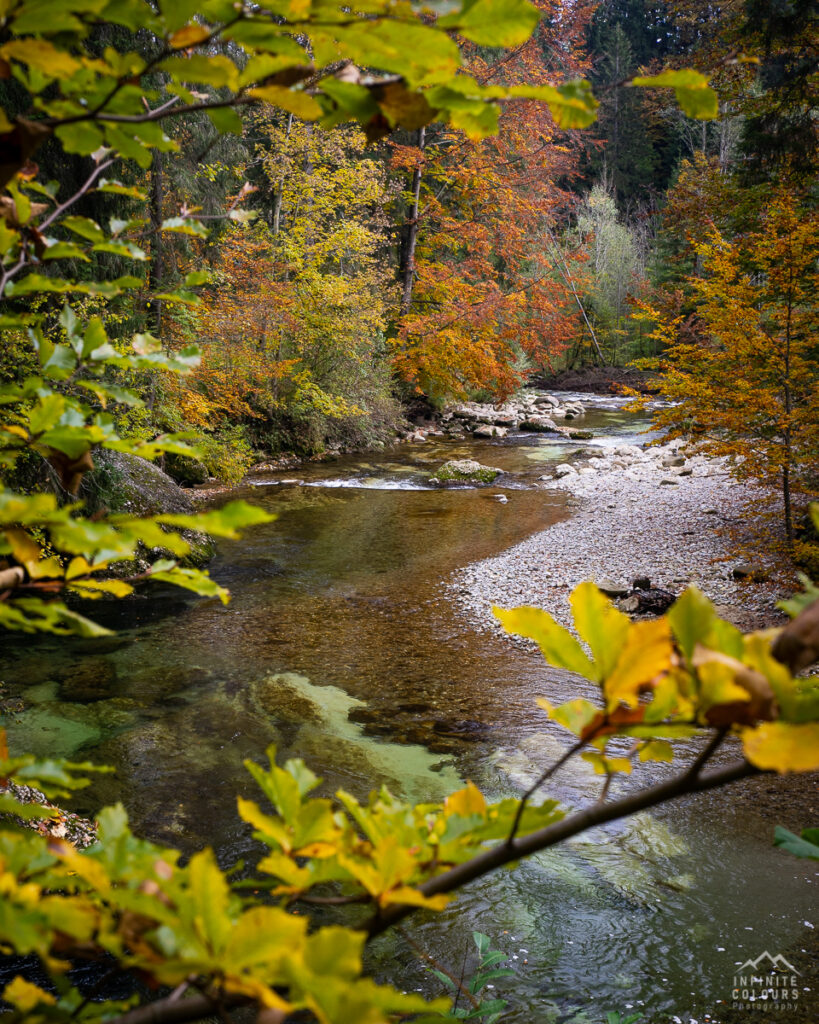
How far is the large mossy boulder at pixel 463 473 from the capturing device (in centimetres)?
1359

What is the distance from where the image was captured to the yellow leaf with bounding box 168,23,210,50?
67cm

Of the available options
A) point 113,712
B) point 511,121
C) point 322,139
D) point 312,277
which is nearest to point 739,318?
point 113,712

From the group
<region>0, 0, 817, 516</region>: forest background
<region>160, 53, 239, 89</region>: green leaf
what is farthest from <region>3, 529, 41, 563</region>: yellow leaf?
<region>0, 0, 817, 516</region>: forest background

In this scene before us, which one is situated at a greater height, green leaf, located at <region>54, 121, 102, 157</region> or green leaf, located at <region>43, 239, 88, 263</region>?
green leaf, located at <region>54, 121, 102, 157</region>

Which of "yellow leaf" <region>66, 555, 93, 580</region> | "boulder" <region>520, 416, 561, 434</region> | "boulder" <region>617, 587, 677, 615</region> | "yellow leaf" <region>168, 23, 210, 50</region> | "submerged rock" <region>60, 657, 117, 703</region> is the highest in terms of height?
"yellow leaf" <region>168, 23, 210, 50</region>

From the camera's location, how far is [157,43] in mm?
7246

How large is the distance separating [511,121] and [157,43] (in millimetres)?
10995

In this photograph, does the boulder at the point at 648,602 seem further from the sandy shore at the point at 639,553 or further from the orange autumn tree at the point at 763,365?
the orange autumn tree at the point at 763,365

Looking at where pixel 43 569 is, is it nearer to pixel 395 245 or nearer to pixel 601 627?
pixel 601 627

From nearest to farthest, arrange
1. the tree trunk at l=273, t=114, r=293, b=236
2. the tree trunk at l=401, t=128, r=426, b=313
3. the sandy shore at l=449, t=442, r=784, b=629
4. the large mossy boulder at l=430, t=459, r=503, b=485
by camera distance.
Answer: the sandy shore at l=449, t=442, r=784, b=629 < the large mossy boulder at l=430, t=459, r=503, b=485 < the tree trunk at l=273, t=114, r=293, b=236 < the tree trunk at l=401, t=128, r=426, b=313

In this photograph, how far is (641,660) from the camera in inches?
22.2

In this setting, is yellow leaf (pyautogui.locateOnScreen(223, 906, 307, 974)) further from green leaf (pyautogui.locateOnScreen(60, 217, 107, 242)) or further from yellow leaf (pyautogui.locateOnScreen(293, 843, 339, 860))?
green leaf (pyautogui.locateOnScreen(60, 217, 107, 242))

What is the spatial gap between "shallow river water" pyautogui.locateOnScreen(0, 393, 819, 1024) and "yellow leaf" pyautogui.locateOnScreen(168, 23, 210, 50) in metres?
3.11

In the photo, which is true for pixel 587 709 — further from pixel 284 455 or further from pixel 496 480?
pixel 284 455
